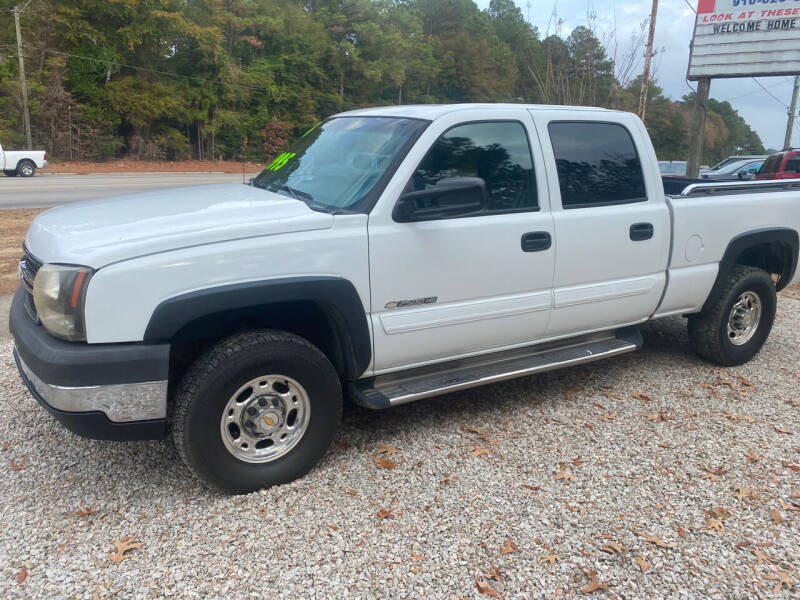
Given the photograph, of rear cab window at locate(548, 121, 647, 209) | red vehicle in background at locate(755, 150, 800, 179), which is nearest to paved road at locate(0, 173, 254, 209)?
rear cab window at locate(548, 121, 647, 209)

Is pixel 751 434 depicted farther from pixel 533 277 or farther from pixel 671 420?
pixel 533 277

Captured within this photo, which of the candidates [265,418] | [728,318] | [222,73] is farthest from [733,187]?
[222,73]

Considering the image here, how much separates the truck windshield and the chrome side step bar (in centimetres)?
105

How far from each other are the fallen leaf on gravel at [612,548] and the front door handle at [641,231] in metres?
2.20

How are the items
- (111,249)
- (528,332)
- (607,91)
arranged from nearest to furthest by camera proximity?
(111,249) < (528,332) < (607,91)

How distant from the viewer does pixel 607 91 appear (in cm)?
1591

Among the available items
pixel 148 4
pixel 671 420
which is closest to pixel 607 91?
pixel 671 420

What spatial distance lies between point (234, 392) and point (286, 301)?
52cm

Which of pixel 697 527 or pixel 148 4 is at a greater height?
pixel 148 4

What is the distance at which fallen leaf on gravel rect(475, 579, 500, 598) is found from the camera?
2742mm

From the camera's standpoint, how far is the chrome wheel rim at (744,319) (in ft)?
17.7

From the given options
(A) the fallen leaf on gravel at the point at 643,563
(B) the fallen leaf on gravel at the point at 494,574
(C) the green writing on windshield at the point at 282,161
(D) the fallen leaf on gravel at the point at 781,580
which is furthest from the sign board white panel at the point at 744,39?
(B) the fallen leaf on gravel at the point at 494,574

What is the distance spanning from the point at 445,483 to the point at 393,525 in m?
0.48

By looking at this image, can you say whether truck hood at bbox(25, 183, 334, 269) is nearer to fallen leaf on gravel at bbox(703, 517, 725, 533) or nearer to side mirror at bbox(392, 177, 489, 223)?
side mirror at bbox(392, 177, 489, 223)
